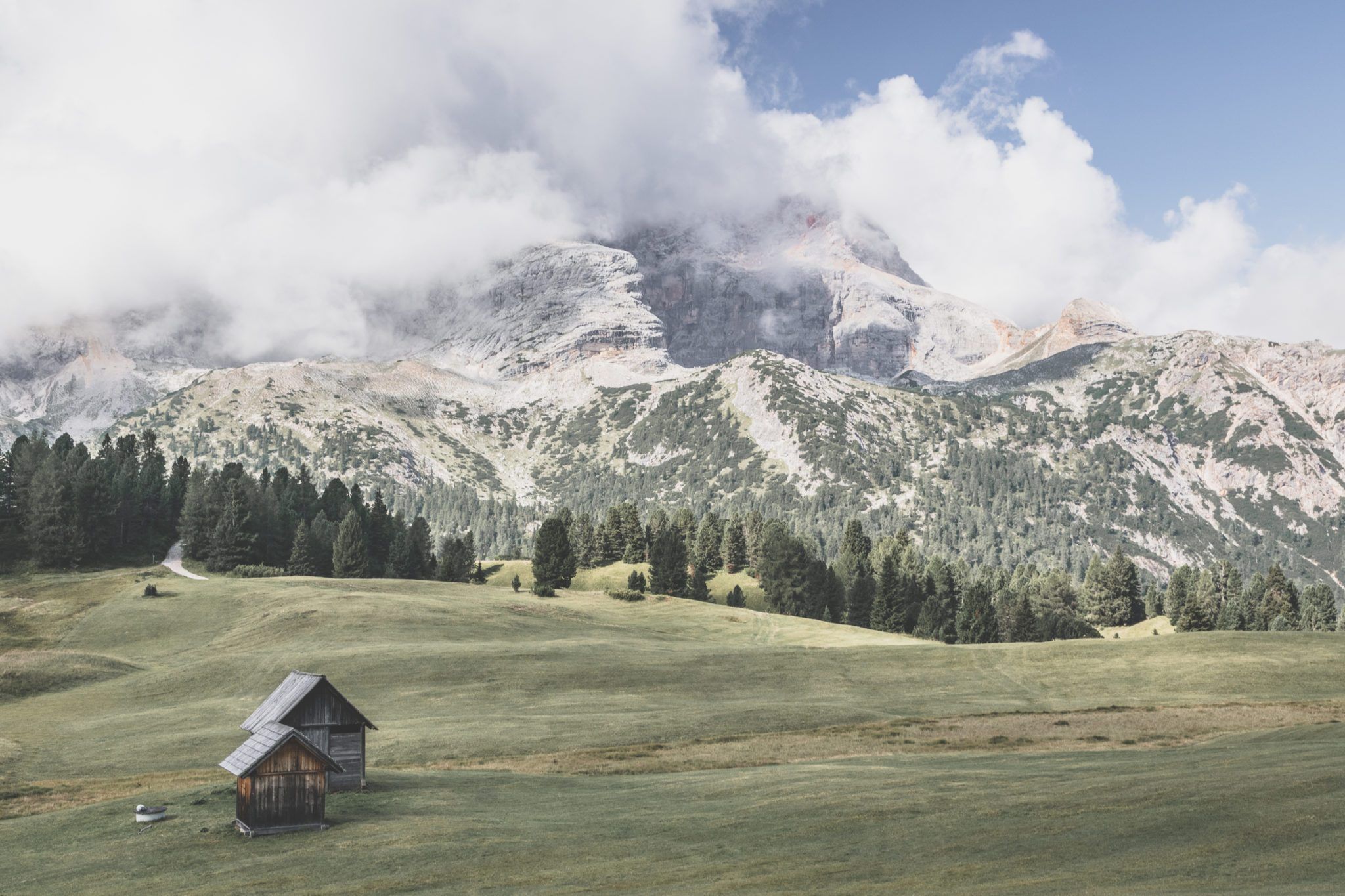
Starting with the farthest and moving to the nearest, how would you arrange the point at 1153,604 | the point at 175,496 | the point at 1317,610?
the point at 1153,604 < the point at 175,496 < the point at 1317,610

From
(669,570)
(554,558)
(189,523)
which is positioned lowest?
(669,570)

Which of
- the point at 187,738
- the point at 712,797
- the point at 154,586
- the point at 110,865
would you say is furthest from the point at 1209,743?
the point at 154,586

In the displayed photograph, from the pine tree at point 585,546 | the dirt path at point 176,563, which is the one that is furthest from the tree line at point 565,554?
the dirt path at point 176,563

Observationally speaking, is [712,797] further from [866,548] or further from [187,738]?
[866,548]

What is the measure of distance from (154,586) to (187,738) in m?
67.2

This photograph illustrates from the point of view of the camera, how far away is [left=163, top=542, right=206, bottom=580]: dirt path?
13982cm

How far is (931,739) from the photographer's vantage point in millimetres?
60125

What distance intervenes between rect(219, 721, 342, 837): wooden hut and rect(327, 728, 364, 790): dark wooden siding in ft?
14.6

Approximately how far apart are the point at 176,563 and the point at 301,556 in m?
19.5

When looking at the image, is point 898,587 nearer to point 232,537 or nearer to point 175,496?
point 232,537

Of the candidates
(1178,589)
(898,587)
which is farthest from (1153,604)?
(898,587)

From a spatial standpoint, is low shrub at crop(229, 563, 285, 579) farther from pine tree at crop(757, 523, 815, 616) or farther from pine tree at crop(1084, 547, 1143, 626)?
pine tree at crop(1084, 547, 1143, 626)

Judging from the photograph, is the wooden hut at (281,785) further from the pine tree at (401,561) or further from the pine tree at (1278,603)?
the pine tree at (1278,603)

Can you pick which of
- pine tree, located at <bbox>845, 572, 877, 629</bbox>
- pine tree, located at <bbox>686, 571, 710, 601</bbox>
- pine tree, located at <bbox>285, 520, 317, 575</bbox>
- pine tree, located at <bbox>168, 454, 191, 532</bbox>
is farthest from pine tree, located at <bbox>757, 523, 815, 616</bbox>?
pine tree, located at <bbox>168, 454, 191, 532</bbox>
